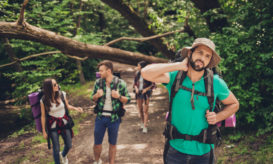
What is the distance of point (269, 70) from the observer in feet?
14.3

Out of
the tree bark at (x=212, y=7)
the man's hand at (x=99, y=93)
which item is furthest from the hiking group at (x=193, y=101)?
the tree bark at (x=212, y=7)

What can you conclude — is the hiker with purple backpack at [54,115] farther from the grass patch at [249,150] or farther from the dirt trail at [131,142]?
the grass patch at [249,150]

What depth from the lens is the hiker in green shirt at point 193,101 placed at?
2.26 meters

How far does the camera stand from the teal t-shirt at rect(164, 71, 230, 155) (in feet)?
7.49

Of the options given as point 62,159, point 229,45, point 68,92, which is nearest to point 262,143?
point 229,45

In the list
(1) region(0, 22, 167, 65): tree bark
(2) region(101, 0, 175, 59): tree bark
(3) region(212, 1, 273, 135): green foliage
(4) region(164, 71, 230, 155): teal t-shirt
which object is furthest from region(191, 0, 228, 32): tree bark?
(4) region(164, 71, 230, 155): teal t-shirt

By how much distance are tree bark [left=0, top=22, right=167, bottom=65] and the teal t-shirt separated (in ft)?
12.6

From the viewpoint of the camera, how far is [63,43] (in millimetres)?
5281

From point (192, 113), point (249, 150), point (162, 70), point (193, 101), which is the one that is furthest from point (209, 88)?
point (249, 150)

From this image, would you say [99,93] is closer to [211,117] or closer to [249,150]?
[211,117]

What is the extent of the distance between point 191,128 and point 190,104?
0.29 m

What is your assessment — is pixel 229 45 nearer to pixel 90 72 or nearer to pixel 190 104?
pixel 190 104

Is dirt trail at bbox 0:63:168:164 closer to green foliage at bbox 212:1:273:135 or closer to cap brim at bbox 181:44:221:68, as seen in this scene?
green foliage at bbox 212:1:273:135

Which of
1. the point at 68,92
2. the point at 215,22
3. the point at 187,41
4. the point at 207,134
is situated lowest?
the point at 68,92
